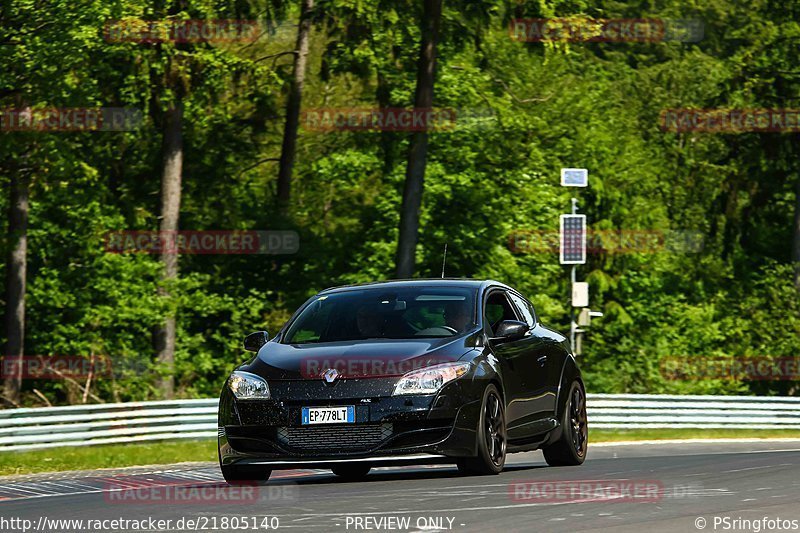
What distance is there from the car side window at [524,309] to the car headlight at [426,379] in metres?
2.55

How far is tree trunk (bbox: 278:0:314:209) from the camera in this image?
46375 mm

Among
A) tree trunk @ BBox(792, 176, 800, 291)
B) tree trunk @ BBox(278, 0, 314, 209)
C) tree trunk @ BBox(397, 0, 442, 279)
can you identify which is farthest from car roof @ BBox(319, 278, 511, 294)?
tree trunk @ BBox(792, 176, 800, 291)

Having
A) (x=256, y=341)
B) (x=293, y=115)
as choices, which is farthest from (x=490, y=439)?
(x=293, y=115)

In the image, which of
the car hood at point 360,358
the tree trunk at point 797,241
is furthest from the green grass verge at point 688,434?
the car hood at point 360,358

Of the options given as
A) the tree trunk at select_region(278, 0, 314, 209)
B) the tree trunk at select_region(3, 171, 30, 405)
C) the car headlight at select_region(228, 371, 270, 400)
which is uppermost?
the tree trunk at select_region(278, 0, 314, 209)

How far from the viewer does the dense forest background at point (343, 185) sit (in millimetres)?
35312

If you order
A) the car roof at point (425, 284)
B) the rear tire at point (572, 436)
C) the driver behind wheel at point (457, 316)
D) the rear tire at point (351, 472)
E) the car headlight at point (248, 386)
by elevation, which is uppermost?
the car roof at point (425, 284)

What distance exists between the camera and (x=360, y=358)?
12859 mm

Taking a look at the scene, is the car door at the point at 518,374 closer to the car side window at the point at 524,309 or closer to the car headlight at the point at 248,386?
the car side window at the point at 524,309

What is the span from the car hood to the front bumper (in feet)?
0.38

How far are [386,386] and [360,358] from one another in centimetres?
39

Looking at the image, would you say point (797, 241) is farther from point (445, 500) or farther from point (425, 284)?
point (445, 500)

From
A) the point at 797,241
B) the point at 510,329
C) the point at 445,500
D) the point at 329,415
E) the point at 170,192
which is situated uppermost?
the point at 170,192

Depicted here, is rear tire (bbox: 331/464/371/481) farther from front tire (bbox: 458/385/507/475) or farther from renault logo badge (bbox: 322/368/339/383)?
renault logo badge (bbox: 322/368/339/383)
